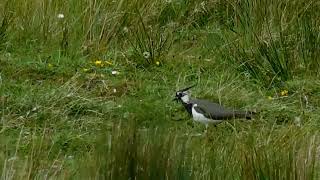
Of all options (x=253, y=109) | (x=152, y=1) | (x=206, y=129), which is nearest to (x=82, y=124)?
(x=206, y=129)

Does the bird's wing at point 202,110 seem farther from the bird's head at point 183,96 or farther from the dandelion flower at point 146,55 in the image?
the dandelion flower at point 146,55

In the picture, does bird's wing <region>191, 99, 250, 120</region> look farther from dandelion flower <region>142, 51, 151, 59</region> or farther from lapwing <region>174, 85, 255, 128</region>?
dandelion flower <region>142, 51, 151, 59</region>

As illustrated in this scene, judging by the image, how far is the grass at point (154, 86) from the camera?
3117mm

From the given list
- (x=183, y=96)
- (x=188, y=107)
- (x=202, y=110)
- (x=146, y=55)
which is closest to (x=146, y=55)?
(x=146, y=55)

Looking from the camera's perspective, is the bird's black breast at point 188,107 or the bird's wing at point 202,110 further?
the bird's black breast at point 188,107

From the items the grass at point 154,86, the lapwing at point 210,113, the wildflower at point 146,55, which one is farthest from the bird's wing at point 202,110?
the wildflower at point 146,55

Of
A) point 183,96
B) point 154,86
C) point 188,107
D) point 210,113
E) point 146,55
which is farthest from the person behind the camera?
point 146,55

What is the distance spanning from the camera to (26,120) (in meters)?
4.59

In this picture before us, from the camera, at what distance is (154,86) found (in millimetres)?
5281

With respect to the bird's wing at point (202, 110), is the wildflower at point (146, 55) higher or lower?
lower

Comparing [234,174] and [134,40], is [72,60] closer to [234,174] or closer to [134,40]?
[134,40]

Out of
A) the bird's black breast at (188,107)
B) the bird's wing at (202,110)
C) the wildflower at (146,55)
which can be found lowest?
the wildflower at (146,55)

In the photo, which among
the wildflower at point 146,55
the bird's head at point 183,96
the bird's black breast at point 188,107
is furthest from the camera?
the wildflower at point 146,55

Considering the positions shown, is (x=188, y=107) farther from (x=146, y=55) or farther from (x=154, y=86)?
(x=146, y=55)
